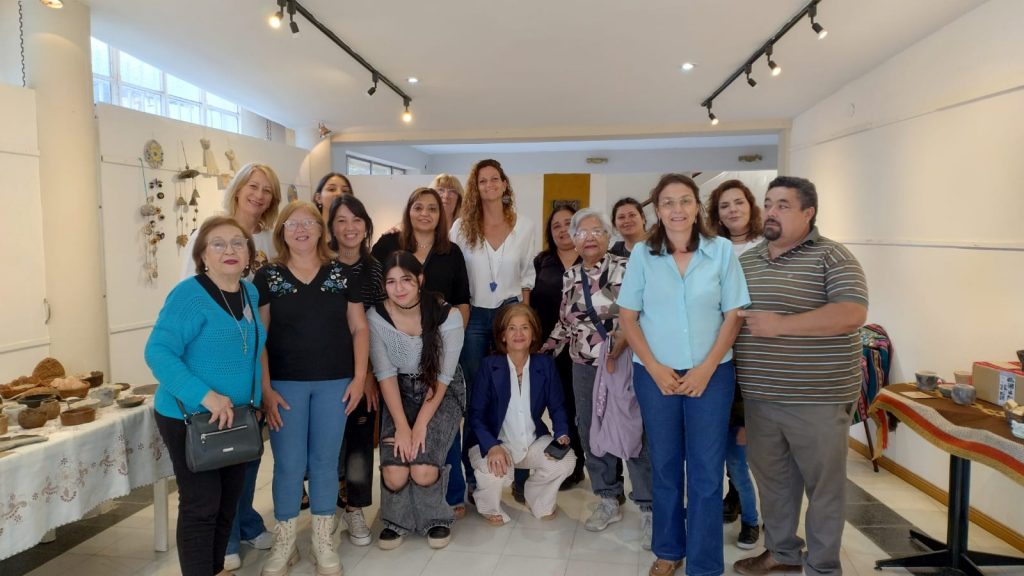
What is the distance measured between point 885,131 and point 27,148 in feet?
16.4

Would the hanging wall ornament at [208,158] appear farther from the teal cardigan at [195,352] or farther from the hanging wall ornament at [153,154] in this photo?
the teal cardigan at [195,352]

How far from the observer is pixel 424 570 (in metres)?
2.46

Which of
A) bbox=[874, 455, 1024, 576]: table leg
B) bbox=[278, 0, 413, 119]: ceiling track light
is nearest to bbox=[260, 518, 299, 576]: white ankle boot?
bbox=[874, 455, 1024, 576]: table leg

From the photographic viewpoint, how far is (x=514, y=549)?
2.64 m

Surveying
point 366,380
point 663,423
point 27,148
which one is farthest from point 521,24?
point 27,148

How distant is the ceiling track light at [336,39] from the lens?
3289 millimetres

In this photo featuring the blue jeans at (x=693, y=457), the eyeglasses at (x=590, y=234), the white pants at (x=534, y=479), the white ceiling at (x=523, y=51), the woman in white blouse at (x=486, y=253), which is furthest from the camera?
the white ceiling at (x=523, y=51)

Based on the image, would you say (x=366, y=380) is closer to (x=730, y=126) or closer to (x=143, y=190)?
(x=143, y=190)

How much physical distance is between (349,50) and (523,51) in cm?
117

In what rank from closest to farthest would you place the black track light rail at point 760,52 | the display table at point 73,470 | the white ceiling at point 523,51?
the display table at point 73,470
the black track light rail at point 760,52
the white ceiling at point 523,51

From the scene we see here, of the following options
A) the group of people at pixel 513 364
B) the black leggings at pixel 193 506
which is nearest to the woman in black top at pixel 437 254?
the group of people at pixel 513 364

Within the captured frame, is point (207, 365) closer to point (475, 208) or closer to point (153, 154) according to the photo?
point (475, 208)

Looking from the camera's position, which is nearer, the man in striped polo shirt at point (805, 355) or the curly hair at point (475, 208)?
the man in striped polo shirt at point (805, 355)

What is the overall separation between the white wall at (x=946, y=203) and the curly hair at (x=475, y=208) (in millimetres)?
2287
